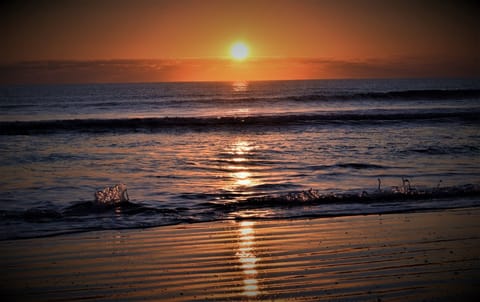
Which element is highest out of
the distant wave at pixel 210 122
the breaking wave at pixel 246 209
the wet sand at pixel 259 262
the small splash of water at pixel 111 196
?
the distant wave at pixel 210 122

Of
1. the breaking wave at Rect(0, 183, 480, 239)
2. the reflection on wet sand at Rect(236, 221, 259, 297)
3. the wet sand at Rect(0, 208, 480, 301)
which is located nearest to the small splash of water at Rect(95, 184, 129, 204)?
the breaking wave at Rect(0, 183, 480, 239)

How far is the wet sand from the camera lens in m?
4.73

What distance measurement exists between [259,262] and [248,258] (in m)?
0.20

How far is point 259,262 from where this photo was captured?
5551mm

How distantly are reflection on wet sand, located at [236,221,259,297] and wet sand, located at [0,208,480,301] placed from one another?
1 centimetres

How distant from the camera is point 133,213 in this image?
8078mm

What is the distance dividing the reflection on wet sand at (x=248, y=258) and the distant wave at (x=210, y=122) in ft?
54.4

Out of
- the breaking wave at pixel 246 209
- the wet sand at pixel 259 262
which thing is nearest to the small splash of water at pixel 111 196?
the breaking wave at pixel 246 209

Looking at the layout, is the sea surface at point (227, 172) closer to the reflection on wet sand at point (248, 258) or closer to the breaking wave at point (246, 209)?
the breaking wave at point (246, 209)

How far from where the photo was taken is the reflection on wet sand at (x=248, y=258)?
4.83 m

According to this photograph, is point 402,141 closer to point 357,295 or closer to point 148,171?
point 148,171

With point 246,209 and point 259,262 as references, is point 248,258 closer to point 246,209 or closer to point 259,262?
point 259,262

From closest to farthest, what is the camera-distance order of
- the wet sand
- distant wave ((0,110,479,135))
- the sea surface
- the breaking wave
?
the wet sand < the breaking wave < the sea surface < distant wave ((0,110,479,135))

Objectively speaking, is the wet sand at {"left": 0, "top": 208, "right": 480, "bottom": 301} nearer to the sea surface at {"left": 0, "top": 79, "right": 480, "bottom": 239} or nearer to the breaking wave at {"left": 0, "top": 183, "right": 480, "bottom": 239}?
the breaking wave at {"left": 0, "top": 183, "right": 480, "bottom": 239}
